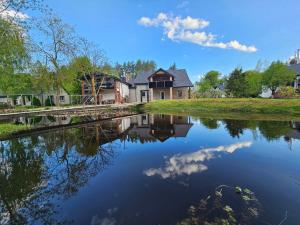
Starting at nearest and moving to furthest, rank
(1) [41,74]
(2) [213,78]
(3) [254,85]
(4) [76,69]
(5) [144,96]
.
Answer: (1) [41,74]
(4) [76,69]
(3) [254,85]
(5) [144,96]
(2) [213,78]

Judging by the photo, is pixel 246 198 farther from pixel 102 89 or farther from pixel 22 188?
pixel 102 89

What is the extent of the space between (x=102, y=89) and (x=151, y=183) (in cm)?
3299

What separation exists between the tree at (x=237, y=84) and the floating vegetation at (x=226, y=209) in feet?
107

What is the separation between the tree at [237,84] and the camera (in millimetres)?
33625

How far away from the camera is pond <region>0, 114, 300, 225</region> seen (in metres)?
3.75

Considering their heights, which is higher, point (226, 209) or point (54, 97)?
point (54, 97)

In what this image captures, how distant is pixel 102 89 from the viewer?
36.2 m

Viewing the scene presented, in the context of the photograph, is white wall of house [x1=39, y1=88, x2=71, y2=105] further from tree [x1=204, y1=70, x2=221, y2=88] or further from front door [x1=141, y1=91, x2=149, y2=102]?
tree [x1=204, y1=70, x2=221, y2=88]

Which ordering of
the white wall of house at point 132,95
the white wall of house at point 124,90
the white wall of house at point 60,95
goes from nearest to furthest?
the white wall of house at point 124,90 < the white wall of house at point 60,95 < the white wall of house at point 132,95

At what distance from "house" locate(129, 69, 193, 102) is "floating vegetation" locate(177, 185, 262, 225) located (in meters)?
32.7

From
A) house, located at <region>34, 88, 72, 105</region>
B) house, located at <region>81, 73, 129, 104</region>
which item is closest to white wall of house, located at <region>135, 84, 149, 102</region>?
house, located at <region>81, 73, 129, 104</region>

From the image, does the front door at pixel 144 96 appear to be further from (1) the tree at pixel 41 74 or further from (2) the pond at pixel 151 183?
(2) the pond at pixel 151 183

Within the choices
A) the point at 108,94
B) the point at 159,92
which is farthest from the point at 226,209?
the point at 159,92

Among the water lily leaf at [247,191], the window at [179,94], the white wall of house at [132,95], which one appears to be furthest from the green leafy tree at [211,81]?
the water lily leaf at [247,191]
